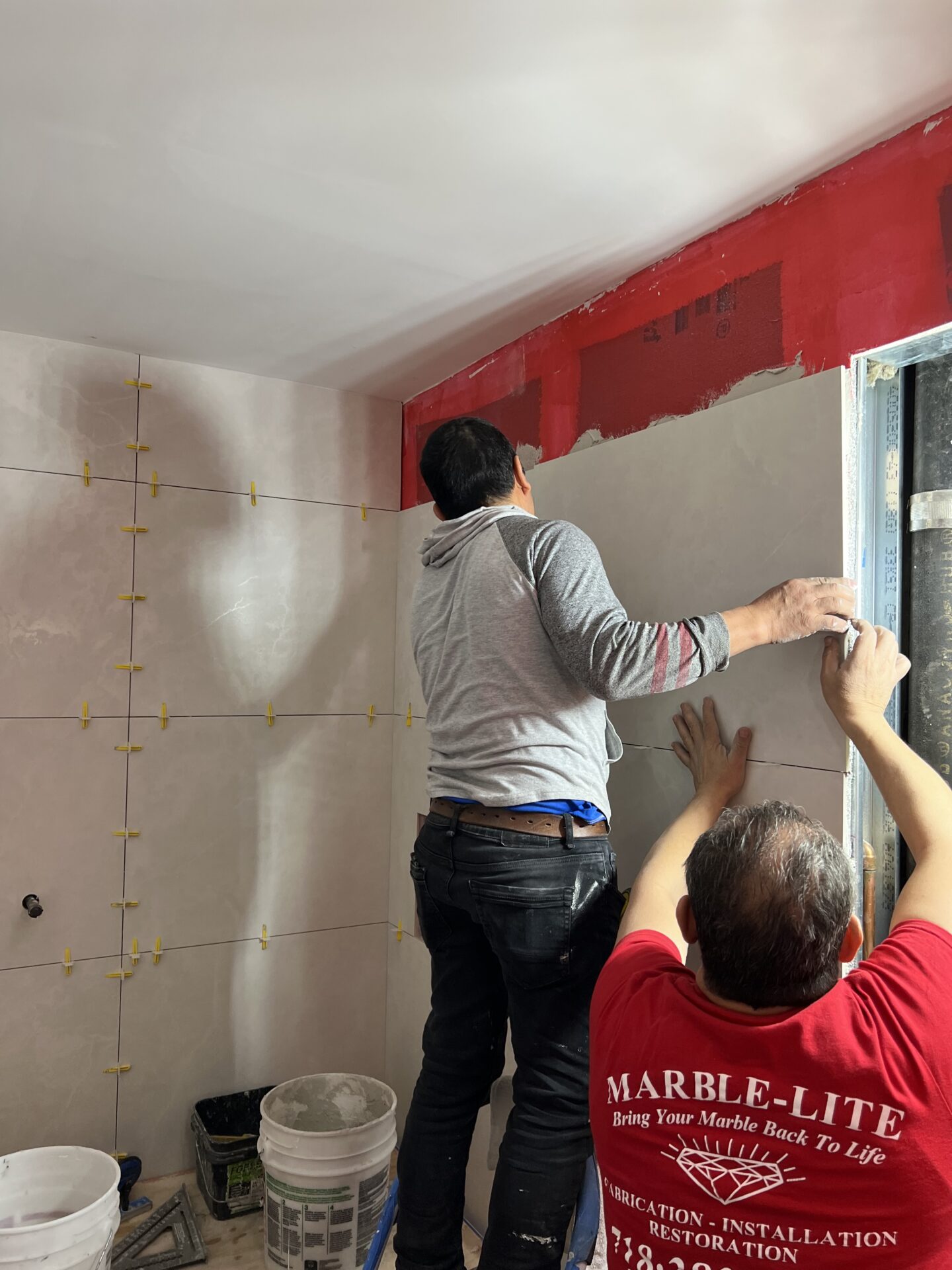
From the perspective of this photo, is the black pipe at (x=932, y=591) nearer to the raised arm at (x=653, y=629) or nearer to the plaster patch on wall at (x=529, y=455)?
the raised arm at (x=653, y=629)

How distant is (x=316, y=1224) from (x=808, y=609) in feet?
6.19

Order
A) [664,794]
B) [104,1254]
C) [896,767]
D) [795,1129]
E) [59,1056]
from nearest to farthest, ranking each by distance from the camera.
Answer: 1. [795,1129]
2. [896,767]
3. [664,794]
4. [104,1254]
5. [59,1056]

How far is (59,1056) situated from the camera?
2.51 m

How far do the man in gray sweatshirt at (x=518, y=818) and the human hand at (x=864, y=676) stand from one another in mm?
54

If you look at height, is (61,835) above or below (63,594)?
below

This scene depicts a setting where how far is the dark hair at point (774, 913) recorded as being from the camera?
3.22ft

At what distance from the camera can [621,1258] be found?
1027 mm

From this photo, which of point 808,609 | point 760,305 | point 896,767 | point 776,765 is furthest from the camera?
point 760,305

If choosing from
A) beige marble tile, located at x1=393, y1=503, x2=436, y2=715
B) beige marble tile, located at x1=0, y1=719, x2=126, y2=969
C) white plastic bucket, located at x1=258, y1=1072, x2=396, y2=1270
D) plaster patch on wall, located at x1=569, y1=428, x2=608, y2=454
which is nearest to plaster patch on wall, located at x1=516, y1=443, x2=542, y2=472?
plaster patch on wall, located at x1=569, y1=428, x2=608, y2=454

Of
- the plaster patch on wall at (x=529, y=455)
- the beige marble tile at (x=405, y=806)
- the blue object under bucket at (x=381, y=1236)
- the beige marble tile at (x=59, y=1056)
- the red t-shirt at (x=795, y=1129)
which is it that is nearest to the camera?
the red t-shirt at (x=795, y=1129)

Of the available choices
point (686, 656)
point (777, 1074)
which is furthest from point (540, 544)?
point (777, 1074)

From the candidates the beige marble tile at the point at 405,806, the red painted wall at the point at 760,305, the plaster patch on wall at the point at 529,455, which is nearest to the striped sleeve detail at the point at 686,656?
the red painted wall at the point at 760,305

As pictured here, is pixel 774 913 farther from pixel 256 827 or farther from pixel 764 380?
pixel 256 827

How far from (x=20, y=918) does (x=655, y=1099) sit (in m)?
2.11
